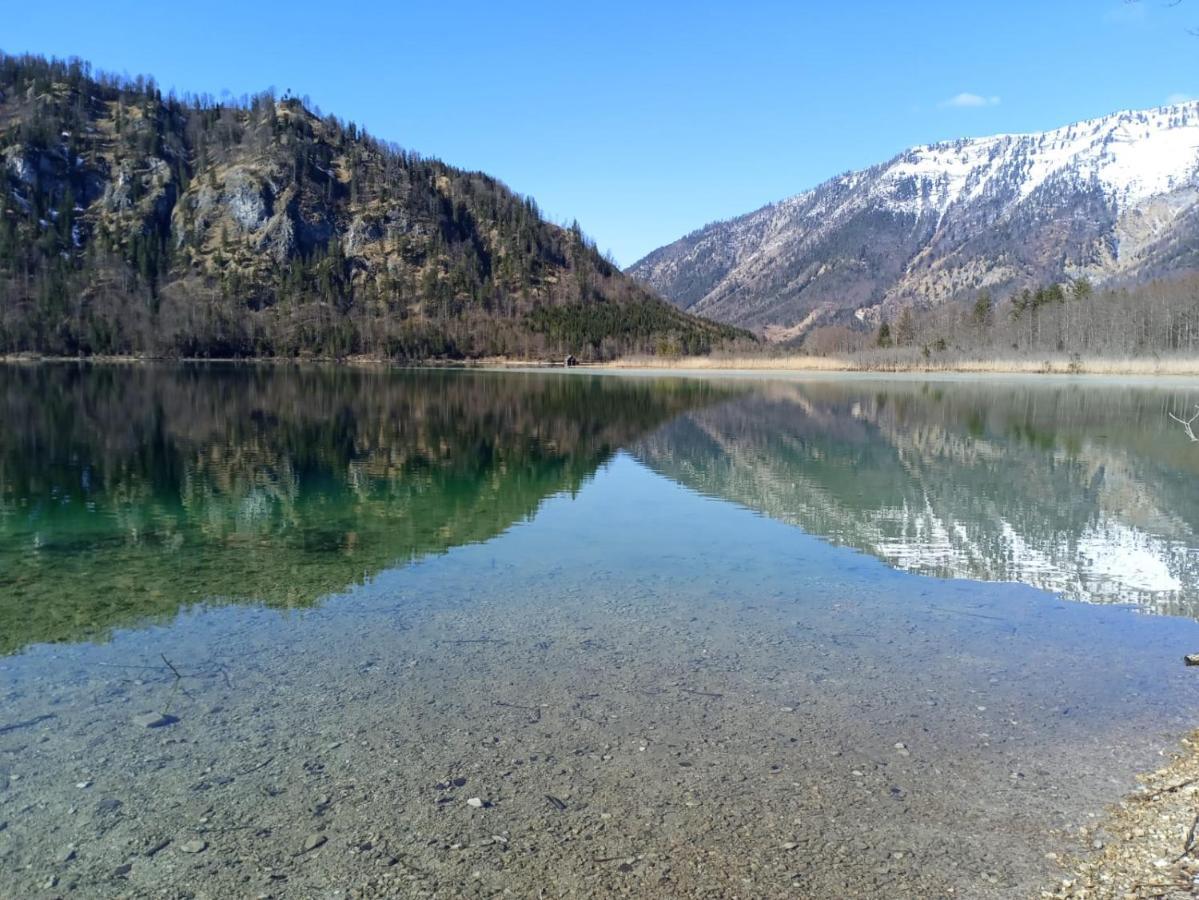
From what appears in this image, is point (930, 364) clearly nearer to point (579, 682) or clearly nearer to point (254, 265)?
point (579, 682)

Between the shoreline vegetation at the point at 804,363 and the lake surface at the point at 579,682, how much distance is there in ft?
221

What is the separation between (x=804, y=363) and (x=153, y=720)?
107 meters

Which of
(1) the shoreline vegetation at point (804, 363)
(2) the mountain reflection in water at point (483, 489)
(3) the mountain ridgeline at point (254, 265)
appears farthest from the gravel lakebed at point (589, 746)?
(3) the mountain ridgeline at point (254, 265)

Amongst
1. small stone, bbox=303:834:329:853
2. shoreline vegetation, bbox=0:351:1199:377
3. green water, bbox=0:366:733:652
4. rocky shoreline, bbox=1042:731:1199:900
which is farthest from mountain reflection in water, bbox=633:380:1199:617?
shoreline vegetation, bbox=0:351:1199:377

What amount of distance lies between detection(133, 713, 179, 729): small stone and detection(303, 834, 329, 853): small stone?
8.08 feet

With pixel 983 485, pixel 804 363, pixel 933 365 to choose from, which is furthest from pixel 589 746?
pixel 804 363

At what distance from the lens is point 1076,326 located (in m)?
94.7

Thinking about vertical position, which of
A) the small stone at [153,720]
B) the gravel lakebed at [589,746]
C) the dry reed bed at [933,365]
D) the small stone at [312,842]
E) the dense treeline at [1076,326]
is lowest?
the gravel lakebed at [589,746]

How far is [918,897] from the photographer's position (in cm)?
464

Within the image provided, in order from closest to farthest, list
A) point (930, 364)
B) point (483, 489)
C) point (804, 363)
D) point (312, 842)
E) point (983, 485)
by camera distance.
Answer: point (312, 842) < point (983, 485) < point (483, 489) < point (930, 364) < point (804, 363)

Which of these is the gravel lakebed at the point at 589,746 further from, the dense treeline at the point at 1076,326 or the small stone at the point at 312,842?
the dense treeline at the point at 1076,326

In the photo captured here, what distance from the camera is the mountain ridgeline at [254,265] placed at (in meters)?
143

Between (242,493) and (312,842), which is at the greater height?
(242,493)

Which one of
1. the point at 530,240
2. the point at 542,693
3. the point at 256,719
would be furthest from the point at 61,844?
the point at 530,240
